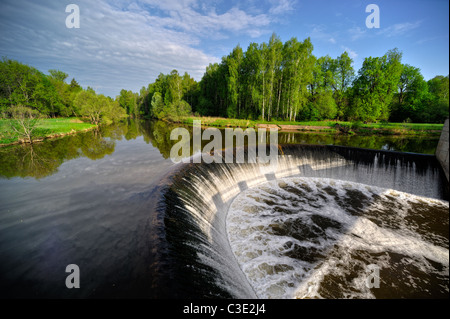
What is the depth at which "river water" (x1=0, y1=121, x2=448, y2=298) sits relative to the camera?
3.62 metres

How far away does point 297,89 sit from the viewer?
3125 cm

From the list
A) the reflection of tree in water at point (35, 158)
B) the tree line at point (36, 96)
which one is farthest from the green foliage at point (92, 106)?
the reflection of tree in water at point (35, 158)

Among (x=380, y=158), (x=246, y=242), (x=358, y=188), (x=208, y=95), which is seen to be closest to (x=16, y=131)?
(x=246, y=242)

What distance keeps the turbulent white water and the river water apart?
5 cm

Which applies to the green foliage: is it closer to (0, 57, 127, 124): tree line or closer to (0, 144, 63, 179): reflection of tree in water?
(0, 57, 127, 124): tree line

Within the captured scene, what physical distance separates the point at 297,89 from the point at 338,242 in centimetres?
3018

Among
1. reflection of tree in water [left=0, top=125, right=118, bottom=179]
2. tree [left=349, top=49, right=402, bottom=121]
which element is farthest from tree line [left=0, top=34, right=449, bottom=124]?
reflection of tree in water [left=0, top=125, right=118, bottom=179]

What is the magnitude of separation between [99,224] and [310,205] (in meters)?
9.61

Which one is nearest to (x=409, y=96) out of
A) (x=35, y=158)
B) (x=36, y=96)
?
(x=35, y=158)

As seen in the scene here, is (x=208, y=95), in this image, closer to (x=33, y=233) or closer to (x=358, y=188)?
(x=358, y=188)

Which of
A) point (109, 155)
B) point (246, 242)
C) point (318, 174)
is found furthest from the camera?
point (109, 155)
